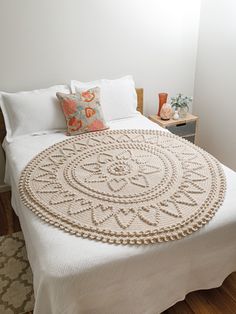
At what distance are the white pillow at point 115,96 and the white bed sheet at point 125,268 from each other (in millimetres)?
1253

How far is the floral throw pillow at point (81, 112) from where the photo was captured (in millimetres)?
2363

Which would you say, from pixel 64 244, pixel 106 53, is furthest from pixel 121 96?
pixel 64 244

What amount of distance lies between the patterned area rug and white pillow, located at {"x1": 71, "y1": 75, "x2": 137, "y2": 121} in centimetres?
122

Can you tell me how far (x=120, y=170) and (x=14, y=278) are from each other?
3.03 ft

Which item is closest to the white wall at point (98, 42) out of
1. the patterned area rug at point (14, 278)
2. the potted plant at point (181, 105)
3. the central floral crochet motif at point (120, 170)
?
the potted plant at point (181, 105)

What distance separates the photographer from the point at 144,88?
305 centimetres

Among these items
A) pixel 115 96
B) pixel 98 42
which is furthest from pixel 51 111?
pixel 98 42

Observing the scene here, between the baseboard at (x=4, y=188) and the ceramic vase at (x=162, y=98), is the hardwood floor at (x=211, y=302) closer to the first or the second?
the ceramic vase at (x=162, y=98)

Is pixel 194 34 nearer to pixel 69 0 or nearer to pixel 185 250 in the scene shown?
pixel 69 0

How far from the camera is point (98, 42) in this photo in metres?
2.69

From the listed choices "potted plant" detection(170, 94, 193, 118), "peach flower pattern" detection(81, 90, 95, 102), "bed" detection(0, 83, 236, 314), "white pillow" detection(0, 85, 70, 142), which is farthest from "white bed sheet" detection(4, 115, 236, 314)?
"potted plant" detection(170, 94, 193, 118)

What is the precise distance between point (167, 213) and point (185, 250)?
188mm

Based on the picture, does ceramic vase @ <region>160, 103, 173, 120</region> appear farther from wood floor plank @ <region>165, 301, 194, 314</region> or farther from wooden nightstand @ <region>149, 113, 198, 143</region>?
wood floor plank @ <region>165, 301, 194, 314</region>

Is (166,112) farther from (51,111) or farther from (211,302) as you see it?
(211,302)
